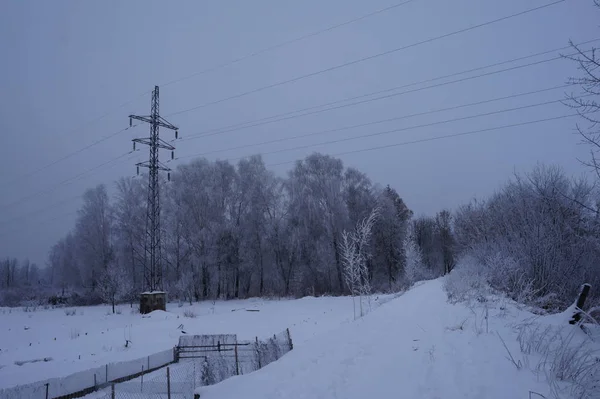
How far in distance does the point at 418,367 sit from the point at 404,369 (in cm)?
23

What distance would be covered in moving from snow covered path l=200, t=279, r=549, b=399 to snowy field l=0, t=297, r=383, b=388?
→ 7.14 meters

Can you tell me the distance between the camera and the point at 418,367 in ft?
19.8

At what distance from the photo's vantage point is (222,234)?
136 ft

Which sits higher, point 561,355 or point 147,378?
point 561,355

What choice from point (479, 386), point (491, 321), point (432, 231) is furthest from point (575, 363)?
point (432, 231)

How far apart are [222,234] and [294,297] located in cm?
1081

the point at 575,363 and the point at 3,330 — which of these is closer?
the point at 575,363

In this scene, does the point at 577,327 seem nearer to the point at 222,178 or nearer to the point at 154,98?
the point at 154,98

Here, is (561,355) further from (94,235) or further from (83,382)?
(94,235)

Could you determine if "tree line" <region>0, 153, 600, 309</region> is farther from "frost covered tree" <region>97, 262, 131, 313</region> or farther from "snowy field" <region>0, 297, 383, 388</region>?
"snowy field" <region>0, 297, 383, 388</region>

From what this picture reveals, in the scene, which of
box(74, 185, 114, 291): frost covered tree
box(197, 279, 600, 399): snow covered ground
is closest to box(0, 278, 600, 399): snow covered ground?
box(197, 279, 600, 399): snow covered ground

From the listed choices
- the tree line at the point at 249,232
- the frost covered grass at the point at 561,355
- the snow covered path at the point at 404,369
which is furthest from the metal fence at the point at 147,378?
the tree line at the point at 249,232

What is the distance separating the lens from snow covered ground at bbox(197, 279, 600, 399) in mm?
4973

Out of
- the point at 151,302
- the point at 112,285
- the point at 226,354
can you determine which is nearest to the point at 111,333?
the point at 151,302
